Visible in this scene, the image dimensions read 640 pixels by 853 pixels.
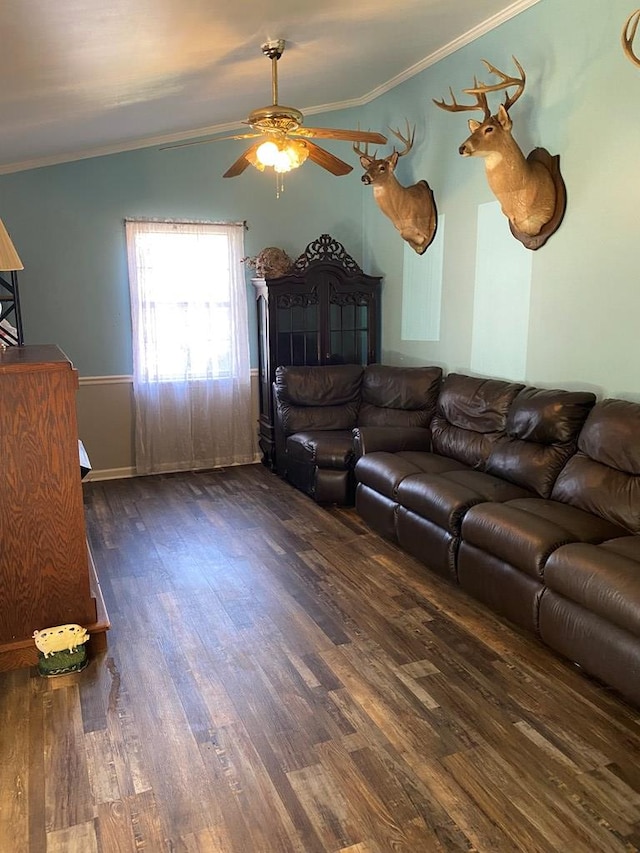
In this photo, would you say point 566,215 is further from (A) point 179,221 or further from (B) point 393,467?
(A) point 179,221

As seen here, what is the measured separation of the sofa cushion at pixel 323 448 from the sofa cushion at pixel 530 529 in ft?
5.20

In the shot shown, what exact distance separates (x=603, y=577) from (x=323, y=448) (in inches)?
101

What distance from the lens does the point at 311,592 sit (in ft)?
11.3

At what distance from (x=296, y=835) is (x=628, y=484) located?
7.01ft

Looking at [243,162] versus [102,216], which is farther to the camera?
[102,216]

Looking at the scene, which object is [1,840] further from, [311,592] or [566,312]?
[566,312]

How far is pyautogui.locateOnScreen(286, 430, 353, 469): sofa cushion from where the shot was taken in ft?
15.5

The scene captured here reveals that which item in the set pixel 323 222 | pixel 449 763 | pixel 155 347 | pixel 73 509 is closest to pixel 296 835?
pixel 449 763

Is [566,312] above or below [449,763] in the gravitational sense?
above

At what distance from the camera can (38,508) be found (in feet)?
8.84

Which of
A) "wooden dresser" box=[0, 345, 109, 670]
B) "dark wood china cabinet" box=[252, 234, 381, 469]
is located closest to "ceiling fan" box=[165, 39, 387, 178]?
"dark wood china cabinet" box=[252, 234, 381, 469]

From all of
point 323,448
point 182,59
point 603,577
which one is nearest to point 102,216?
point 182,59

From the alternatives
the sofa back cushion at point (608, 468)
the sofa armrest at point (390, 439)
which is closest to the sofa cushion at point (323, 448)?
the sofa armrest at point (390, 439)

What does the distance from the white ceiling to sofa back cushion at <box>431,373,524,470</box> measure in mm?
2243
